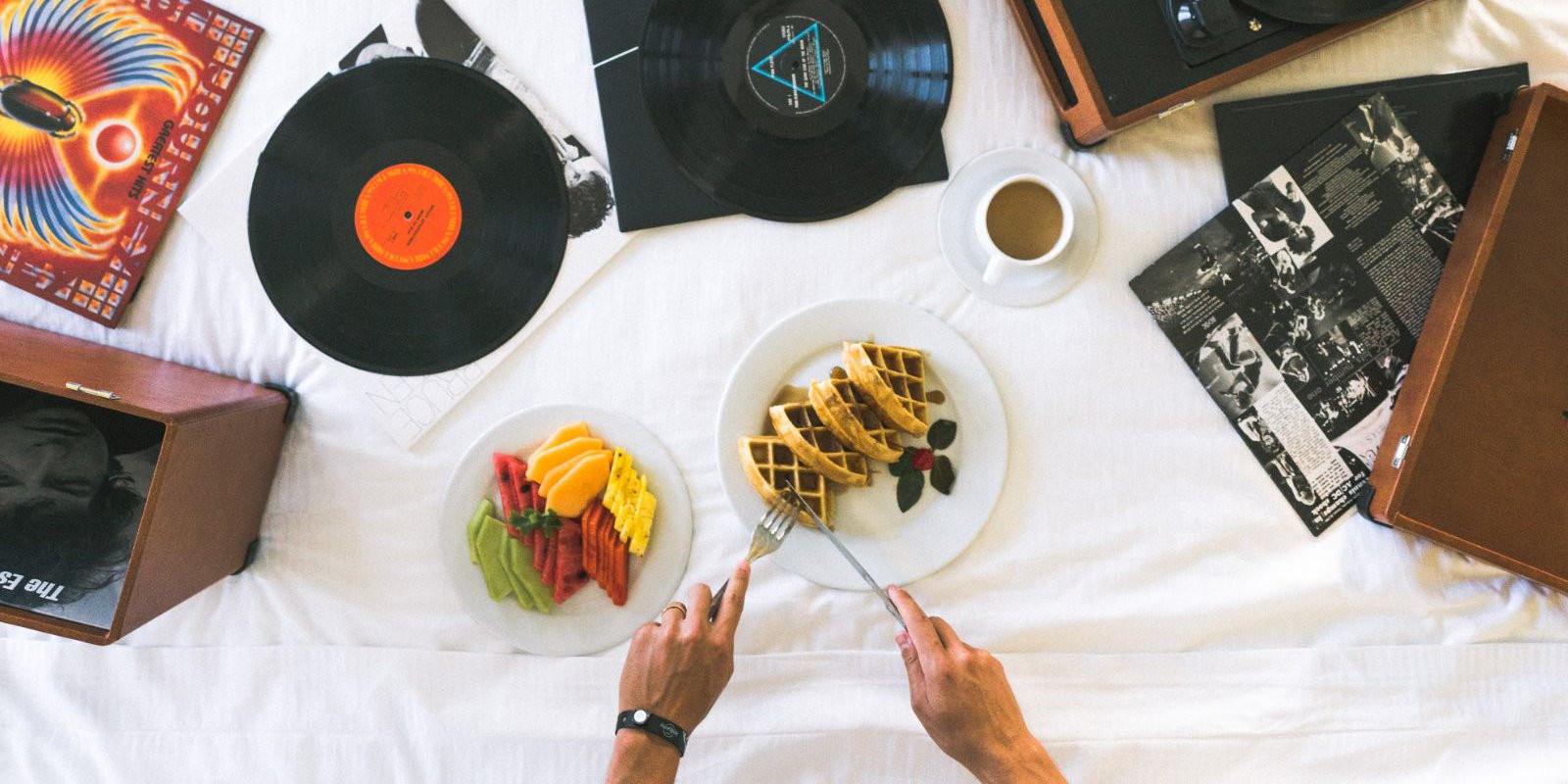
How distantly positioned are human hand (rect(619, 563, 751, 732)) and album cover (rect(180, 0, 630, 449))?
0.38 meters

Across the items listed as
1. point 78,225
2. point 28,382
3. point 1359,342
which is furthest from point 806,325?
point 78,225

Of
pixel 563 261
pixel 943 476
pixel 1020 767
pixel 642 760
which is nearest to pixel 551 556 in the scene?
pixel 642 760

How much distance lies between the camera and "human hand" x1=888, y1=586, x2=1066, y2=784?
97cm

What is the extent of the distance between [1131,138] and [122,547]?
3.96 ft

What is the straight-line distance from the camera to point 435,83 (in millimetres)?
1090

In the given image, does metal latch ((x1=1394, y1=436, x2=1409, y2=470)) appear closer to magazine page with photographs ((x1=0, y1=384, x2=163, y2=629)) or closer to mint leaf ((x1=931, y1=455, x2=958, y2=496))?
mint leaf ((x1=931, y1=455, x2=958, y2=496))

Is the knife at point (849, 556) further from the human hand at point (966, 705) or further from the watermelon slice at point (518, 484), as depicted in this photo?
the watermelon slice at point (518, 484)

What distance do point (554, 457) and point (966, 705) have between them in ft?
1.73

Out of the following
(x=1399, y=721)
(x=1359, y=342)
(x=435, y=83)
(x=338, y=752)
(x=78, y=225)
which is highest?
(x=435, y=83)

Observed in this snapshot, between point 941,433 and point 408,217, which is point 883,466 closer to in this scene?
point 941,433

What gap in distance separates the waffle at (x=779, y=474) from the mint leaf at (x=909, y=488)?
3.4 inches

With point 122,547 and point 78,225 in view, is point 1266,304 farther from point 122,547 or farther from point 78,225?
point 78,225

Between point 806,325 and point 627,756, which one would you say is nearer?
point 627,756

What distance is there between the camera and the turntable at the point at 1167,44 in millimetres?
931
